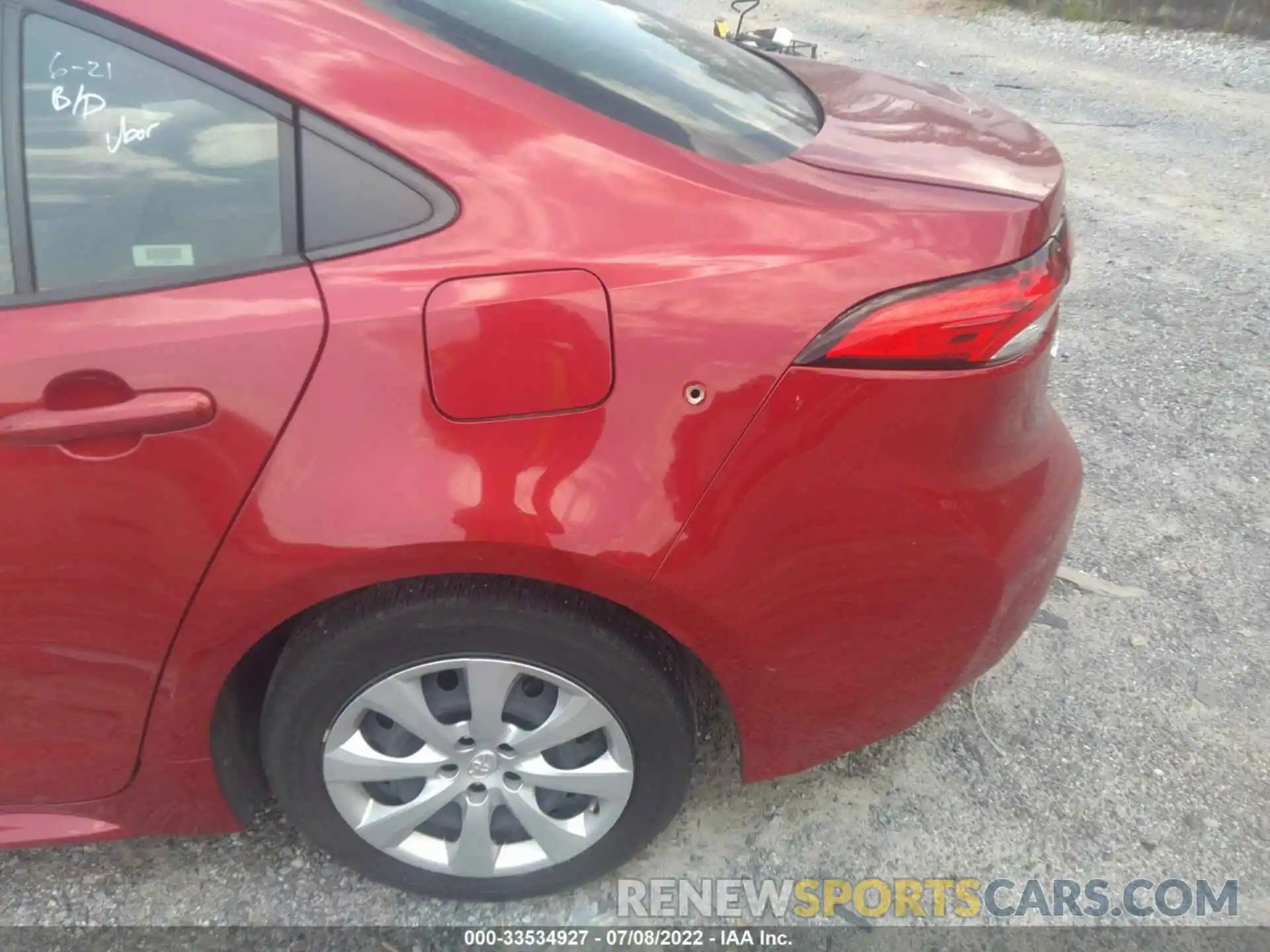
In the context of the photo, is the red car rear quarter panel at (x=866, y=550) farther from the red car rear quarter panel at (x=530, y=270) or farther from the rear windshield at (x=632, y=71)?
the rear windshield at (x=632, y=71)

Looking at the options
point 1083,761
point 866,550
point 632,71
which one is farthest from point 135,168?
point 1083,761

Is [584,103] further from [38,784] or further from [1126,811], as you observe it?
[1126,811]

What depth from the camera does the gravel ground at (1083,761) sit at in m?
2.04

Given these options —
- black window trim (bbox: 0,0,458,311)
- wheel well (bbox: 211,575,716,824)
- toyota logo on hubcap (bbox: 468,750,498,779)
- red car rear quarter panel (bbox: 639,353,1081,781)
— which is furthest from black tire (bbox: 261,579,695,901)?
black window trim (bbox: 0,0,458,311)

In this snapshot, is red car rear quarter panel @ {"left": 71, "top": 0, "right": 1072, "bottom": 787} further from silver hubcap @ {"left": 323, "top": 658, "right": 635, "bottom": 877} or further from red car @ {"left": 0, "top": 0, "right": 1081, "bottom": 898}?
silver hubcap @ {"left": 323, "top": 658, "right": 635, "bottom": 877}

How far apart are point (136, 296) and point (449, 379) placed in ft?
1.60

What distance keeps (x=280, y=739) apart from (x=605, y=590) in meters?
0.67

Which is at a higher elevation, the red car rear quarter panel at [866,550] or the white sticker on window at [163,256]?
the white sticker on window at [163,256]

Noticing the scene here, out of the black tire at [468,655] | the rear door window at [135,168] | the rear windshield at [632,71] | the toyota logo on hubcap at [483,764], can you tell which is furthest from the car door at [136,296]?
the toyota logo on hubcap at [483,764]

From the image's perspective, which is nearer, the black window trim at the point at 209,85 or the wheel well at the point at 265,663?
the black window trim at the point at 209,85

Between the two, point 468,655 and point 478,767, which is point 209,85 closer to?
point 468,655

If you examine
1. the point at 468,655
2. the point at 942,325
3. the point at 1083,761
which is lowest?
the point at 1083,761

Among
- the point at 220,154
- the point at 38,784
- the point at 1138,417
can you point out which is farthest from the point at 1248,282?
the point at 38,784

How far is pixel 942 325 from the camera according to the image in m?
1.53
